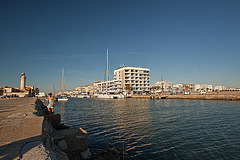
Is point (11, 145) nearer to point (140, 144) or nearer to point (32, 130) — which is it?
point (32, 130)

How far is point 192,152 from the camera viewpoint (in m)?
7.47

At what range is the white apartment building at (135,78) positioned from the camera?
306 feet

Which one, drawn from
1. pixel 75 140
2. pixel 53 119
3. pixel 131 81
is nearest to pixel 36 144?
pixel 75 140

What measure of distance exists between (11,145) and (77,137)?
259cm

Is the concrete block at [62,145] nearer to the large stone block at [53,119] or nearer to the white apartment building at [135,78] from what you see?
the large stone block at [53,119]

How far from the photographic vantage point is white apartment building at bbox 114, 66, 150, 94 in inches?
3669

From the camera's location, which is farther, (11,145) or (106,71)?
(106,71)

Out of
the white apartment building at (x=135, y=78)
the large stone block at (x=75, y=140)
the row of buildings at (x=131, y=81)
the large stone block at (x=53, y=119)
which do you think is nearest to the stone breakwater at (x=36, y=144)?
the large stone block at (x=75, y=140)

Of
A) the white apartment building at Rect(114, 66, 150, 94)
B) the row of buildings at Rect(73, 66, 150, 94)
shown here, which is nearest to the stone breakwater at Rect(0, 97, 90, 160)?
the row of buildings at Rect(73, 66, 150, 94)

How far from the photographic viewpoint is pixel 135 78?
95.9m

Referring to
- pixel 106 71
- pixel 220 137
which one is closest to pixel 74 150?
pixel 220 137

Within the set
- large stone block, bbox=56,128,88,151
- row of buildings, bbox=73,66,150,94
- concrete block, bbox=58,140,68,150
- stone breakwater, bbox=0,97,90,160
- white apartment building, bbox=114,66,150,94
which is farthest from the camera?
white apartment building, bbox=114,66,150,94

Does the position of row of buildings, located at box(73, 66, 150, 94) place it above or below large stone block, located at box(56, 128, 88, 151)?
above

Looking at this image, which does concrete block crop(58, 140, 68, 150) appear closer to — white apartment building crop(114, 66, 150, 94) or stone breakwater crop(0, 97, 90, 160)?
stone breakwater crop(0, 97, 90, 160)
